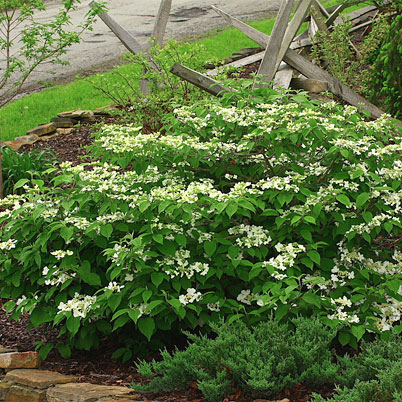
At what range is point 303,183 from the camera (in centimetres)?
396

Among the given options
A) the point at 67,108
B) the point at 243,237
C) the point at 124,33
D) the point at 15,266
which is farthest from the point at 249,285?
the point at 67,108

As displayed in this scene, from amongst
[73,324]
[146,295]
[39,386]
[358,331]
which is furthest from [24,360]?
[358,331]

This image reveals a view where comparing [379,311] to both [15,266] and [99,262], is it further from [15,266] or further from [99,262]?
[15,266]

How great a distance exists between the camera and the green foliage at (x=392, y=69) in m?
6.91

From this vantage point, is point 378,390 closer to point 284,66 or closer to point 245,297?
point 245,297

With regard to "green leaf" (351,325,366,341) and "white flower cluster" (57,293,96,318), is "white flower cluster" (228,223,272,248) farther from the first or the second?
"white flower cluster" (57,293,96,318)

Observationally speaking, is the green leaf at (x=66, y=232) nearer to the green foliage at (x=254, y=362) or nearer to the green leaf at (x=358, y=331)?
the green foliage at (x=254, y=362)

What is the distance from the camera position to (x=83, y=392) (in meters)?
3.37

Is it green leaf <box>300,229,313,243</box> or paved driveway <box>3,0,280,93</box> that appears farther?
paved driveway <box>3,0,280,93</box>

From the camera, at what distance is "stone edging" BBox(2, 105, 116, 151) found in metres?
8.12

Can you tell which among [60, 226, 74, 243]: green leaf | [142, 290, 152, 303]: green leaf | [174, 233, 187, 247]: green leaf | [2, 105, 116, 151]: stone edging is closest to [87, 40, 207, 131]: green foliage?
[2, 105, 116, 151]: stone edging

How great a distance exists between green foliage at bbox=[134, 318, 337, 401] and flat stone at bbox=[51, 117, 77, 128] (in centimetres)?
574

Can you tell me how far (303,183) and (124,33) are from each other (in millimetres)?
4900

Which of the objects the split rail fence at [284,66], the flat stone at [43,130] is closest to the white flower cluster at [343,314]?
the split rail fence at [284,66]
